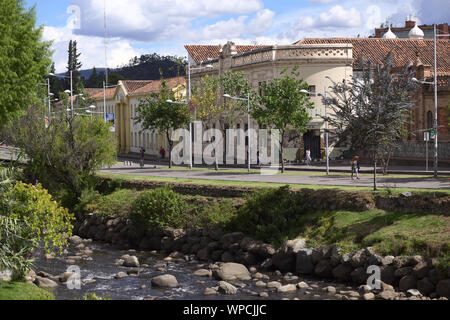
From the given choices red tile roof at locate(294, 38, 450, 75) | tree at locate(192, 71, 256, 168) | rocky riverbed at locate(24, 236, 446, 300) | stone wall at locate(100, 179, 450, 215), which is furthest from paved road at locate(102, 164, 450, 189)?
red tile roof at locate(294, 38, 450, 75)

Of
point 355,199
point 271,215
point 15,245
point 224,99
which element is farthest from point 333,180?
point 15,245

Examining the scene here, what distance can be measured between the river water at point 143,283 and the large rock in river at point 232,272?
0.39 meters

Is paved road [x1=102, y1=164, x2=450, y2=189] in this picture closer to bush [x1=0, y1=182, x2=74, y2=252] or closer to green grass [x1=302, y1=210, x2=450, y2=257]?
green grass [x1=302, y1=210, x2=450, y2=257]

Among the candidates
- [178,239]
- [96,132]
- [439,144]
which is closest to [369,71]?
[178,239]

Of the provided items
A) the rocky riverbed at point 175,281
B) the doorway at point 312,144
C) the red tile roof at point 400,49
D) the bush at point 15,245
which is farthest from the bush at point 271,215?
the red tile roof at point 400,49

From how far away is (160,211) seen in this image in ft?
130

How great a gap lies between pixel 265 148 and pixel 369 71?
31148mm

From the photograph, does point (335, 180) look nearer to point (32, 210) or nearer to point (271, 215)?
point (271, 215)

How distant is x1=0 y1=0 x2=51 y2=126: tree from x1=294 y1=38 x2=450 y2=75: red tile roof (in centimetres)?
4601

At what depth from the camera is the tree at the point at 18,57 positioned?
2544 centimetres

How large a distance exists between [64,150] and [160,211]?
973cm

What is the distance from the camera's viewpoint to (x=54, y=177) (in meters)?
46.6

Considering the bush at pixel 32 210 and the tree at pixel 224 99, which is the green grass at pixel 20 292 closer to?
the bush at pixel 32 210
